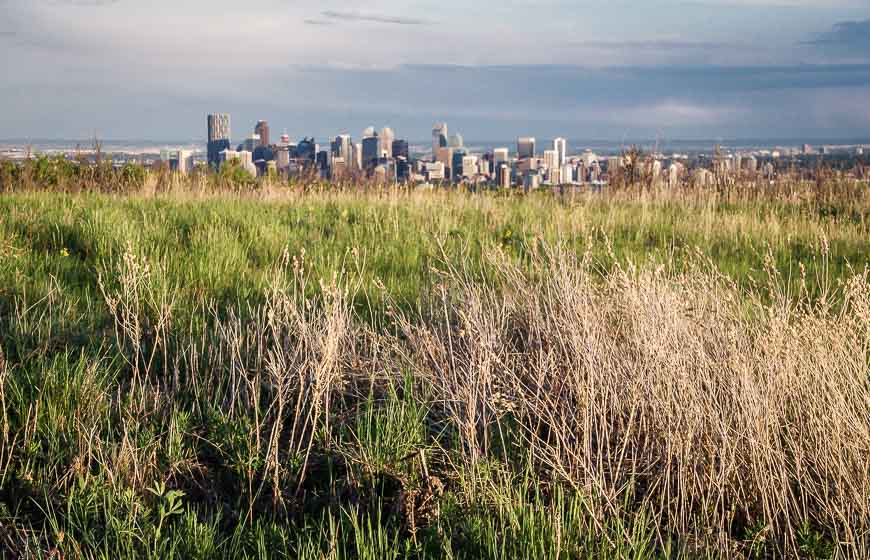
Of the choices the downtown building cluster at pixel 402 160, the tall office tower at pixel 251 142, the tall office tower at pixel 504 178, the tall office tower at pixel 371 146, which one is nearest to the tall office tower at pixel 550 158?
the downtown building cluster at pixel 402 160

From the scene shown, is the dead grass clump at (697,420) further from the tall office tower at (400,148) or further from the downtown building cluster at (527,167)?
the tall office tower at (400,148)

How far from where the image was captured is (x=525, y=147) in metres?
24.7

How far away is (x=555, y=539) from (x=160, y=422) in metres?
2.07

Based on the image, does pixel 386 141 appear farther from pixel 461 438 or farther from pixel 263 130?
pixel 461 438

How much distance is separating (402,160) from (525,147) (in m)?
5.20

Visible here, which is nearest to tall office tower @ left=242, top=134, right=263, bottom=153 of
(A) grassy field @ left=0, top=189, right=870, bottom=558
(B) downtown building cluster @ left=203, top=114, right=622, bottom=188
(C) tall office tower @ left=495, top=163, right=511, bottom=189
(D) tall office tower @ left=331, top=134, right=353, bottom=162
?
(B) downtown building cluster @ left=203, top=114, right=622, bottom=188

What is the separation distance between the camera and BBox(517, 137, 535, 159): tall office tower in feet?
76.5

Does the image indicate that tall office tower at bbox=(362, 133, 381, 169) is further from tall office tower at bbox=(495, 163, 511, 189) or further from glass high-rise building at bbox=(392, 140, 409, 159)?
tall office tower at bbox=(495, 163, 511, 189)

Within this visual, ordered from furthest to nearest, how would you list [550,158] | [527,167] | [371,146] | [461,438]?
[371,146]
[550,158]
[527,167]
[461,438]

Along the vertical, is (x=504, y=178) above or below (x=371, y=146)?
below

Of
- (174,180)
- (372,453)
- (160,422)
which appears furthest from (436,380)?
(174,180)

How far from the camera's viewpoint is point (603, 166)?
1508cm

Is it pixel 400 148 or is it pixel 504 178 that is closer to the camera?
pixel 504 178

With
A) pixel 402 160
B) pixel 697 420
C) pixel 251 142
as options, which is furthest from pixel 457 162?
pixel 697 420
